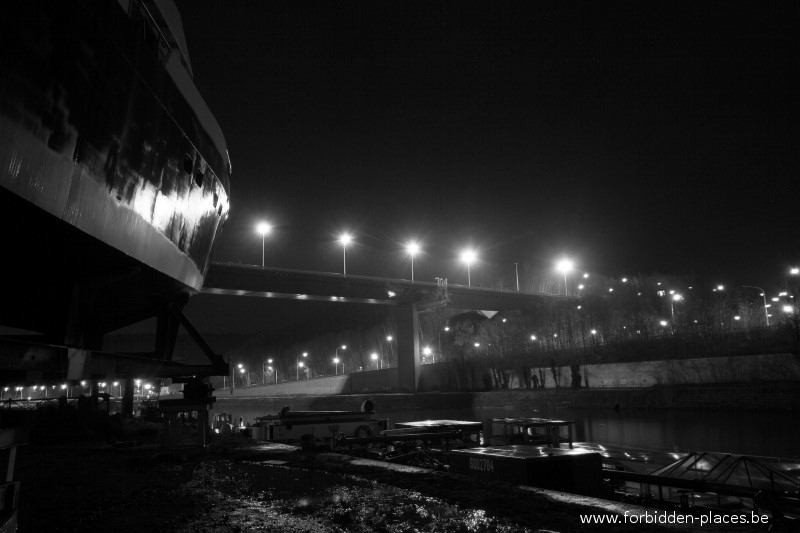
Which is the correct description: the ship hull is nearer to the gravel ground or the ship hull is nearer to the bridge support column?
the gravel ground

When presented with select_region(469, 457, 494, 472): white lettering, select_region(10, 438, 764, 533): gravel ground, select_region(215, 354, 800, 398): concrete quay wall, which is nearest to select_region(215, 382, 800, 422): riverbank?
select_region(215, 354, 800, 398): concrete quay wall

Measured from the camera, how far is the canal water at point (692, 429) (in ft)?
83.9

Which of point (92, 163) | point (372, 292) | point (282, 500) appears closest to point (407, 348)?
point (372, 292)

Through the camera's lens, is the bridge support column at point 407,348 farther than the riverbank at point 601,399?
Yes

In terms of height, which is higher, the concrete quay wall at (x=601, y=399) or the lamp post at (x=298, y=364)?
the lamp post at (x=298, y=364)

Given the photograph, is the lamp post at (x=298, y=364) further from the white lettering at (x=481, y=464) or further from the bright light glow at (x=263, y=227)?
the white lettering at (x=481, y=464)

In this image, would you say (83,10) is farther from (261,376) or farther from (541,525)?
(261,376)

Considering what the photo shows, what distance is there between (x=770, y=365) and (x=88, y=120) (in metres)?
54.3

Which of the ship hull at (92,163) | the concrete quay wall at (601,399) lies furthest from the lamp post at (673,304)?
the ship hull at (92,163)

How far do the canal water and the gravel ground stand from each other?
1390 centimetres

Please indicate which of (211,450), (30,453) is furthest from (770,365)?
(30,453)

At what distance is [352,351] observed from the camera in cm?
10981

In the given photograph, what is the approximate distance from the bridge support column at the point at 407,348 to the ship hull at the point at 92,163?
61402mm

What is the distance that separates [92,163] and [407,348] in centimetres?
6602
